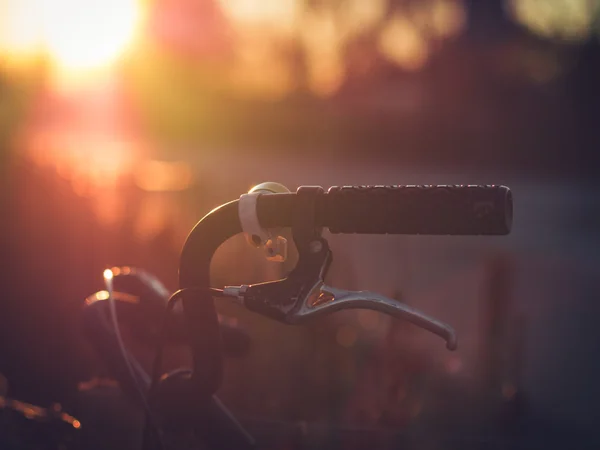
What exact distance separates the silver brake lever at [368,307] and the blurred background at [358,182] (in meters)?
0.87

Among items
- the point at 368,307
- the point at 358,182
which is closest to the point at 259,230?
the point at 368,307

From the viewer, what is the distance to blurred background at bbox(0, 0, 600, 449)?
13.4ft

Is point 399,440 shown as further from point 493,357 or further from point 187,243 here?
point 493,357

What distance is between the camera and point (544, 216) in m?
17.1

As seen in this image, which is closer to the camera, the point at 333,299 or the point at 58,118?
the point at 333,299

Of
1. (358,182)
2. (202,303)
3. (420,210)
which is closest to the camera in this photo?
(420,210)

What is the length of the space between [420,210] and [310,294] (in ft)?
0.92

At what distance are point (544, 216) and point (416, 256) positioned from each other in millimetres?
6442

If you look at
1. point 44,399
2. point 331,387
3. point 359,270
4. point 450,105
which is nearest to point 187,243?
point 44,399

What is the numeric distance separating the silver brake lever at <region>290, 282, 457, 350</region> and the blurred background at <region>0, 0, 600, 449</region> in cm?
87

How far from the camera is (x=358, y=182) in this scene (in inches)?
872

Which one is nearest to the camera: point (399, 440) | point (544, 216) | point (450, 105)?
point (399, 440)

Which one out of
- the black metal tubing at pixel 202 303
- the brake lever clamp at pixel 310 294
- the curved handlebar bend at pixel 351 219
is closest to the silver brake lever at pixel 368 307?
the brake lever clamp at pixel 310 294

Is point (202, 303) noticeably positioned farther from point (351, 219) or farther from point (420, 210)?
point (420, 210)
